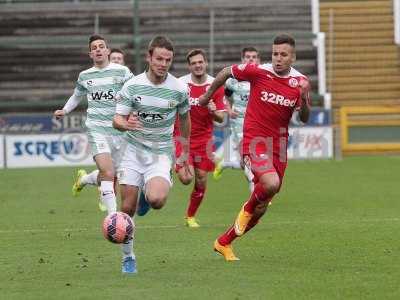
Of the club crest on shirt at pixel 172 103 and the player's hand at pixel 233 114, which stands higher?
the club crest on shirt at pixel 172 103

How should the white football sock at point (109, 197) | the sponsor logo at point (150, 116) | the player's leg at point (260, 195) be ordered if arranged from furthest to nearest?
the white football sock at point (109, 197)
the player's leg at point (260, 195)
the sponsor logo at point (150, 116)

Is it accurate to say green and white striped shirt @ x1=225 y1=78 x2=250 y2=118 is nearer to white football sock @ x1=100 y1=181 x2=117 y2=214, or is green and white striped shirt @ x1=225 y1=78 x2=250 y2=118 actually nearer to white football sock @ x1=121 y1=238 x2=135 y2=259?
white football sock @ x1=100 y1=181 x2=117 y2=214

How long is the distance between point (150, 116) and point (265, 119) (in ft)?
4.35

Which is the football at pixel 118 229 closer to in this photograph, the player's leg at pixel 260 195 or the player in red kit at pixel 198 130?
the player's leg at pixel 260 195

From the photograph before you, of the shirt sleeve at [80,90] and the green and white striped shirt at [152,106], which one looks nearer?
the green and white striped shirt at [152,106]

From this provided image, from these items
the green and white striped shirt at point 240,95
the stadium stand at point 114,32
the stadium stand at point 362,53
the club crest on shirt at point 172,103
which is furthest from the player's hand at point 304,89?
the stadium stand at point 362,53

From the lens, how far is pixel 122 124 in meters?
11.2

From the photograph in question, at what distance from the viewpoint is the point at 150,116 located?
11688 millimetres

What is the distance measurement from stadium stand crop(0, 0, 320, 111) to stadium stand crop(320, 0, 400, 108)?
72cm

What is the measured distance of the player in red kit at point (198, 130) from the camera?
16094 millimetres

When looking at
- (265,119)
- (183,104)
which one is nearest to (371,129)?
(265,119)

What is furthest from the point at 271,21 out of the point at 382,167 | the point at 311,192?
the point at 311,192

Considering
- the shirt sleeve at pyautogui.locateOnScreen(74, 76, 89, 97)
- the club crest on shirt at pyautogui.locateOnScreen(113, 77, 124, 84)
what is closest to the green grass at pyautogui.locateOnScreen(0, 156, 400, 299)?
the shirt sleeve at pyautogui.locateOnScreen(74, 76, 89, 97)

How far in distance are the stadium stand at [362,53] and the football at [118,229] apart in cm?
2390
